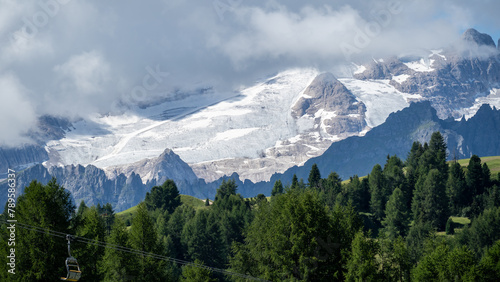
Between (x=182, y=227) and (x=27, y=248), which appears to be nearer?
(x=27, y=248)

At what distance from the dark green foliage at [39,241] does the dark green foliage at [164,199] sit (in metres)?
126

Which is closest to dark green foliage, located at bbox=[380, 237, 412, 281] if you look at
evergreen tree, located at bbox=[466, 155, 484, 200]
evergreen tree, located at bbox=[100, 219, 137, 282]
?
evergreen tree, located at bbox=[100, 219, 137, 282]

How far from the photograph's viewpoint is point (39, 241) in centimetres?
5916

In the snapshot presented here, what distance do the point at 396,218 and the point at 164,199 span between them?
3089 inches

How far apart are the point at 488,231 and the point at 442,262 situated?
62546 mm

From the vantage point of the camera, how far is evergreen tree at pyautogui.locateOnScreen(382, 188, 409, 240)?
145 m

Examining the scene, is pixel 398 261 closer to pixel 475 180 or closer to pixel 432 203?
pixel 432 203

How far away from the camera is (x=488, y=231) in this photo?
131 m

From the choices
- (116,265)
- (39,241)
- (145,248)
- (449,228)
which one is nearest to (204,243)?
(145,248)

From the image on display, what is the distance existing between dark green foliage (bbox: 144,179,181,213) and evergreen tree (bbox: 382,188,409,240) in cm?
7163

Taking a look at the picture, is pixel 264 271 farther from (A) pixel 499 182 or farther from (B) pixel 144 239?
A: (A) pixel 499 182

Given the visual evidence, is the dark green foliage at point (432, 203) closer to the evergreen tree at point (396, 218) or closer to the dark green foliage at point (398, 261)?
the evergreen tree at point (396, 218)

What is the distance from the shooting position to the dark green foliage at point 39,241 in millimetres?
58219

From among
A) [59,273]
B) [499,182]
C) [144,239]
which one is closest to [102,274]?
[144,239]
